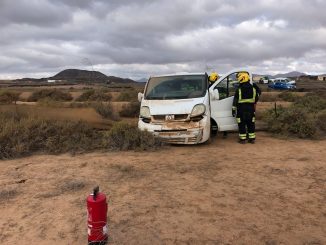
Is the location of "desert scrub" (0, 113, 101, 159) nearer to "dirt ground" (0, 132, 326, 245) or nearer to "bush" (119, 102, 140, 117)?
"dirt ground" (0, 132, 326, 245)

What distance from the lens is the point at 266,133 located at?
41.3 ft

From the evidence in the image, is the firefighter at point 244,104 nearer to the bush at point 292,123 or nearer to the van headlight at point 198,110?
the van headlight at point 198,110

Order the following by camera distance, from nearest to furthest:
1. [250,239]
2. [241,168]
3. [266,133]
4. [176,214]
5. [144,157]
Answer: [250,239] → [176,214] → [241,168] → [144,157] → [266,133]

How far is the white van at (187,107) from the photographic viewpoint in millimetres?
9836

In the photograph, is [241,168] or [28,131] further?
[28,131]

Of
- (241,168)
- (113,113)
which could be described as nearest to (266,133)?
(241,168)

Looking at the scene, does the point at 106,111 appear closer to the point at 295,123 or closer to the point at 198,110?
the point at 198,110

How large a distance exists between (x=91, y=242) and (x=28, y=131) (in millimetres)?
6736

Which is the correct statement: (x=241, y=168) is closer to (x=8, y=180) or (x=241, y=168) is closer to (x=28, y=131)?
(x=8, y=180)

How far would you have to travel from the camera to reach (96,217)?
3.72 m

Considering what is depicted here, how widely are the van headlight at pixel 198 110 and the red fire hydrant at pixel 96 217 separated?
625 centimetres

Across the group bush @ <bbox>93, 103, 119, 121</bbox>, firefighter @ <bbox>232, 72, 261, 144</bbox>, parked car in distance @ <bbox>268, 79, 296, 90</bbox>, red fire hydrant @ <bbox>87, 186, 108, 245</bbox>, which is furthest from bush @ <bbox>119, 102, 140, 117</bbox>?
parked car in distance @ <bbox>268, 79, 296, 90</bbox>

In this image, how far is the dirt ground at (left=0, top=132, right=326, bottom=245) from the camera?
4.83 meters

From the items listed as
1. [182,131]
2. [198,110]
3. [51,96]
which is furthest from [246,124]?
[51,96]
